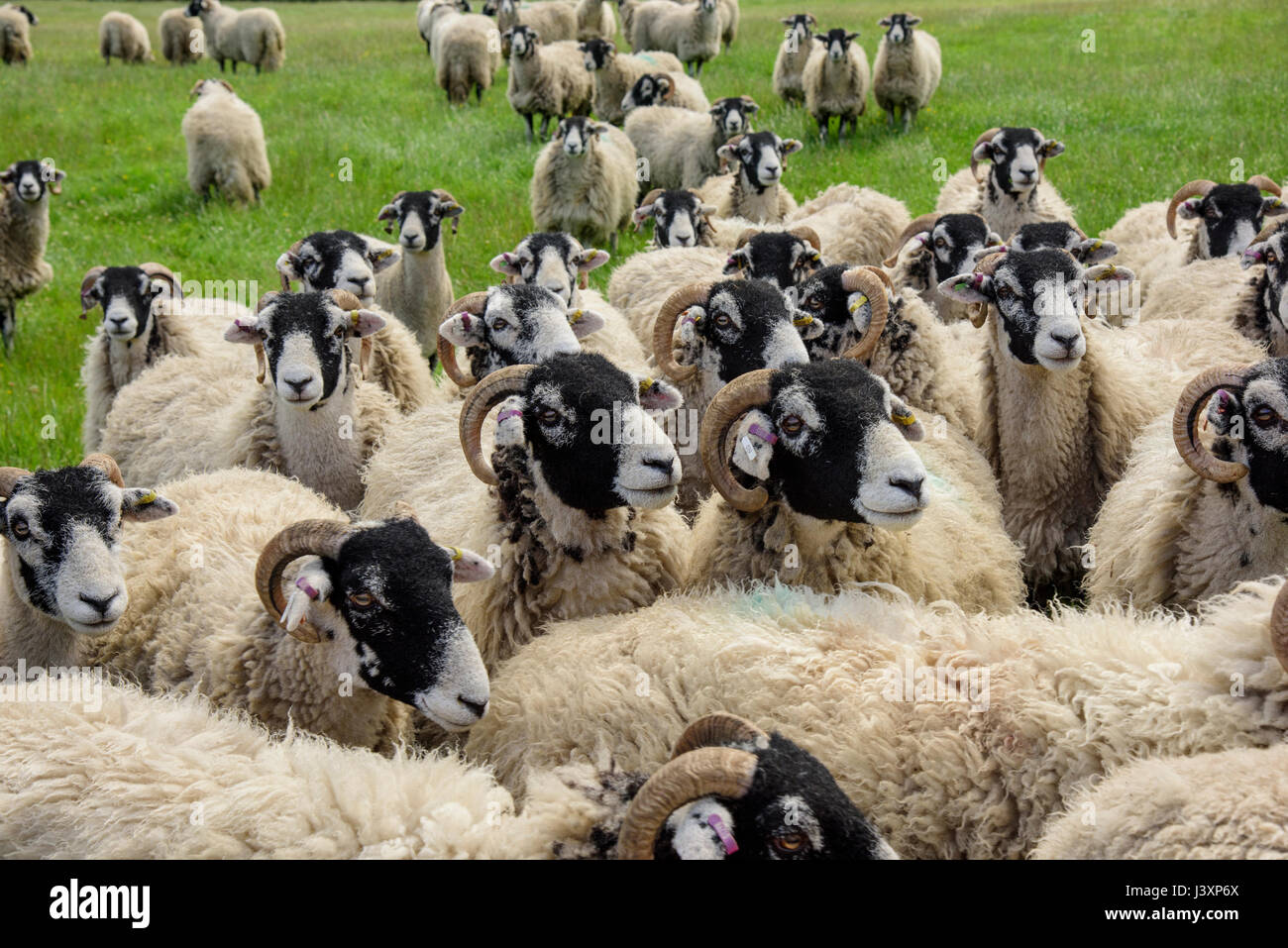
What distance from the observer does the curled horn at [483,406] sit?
478 centimetres

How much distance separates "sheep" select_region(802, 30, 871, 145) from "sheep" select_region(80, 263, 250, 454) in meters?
11.1

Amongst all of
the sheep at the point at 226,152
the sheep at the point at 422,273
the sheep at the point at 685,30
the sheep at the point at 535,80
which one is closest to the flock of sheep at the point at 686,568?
the sheep at the point at 422,273

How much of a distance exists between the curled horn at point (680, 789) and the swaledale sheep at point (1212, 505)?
252 centimetres

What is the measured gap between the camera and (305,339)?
6246mm

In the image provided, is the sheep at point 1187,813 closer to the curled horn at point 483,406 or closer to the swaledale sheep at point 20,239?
the curled horn at point 483,406

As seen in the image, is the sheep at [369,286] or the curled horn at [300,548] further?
the sheep at [369,286]

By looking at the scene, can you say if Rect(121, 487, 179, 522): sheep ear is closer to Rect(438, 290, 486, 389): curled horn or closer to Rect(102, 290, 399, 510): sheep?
Rect(102, 290, 399, 510): sheep

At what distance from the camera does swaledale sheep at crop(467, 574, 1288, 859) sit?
322 centimetres

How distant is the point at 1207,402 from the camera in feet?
14.7

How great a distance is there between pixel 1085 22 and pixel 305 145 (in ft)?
53.3

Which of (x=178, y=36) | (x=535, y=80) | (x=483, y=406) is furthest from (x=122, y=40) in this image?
(x=483, y=406)

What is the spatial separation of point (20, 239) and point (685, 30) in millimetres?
15424

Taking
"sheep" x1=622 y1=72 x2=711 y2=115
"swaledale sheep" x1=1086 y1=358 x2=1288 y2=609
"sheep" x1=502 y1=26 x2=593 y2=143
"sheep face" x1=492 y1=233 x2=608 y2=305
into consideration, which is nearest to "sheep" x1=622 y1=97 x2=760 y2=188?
"sheep" x1=622 y1=72 x2=711 y2=115

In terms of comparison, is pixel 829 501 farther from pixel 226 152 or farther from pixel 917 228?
pixel 226 152
